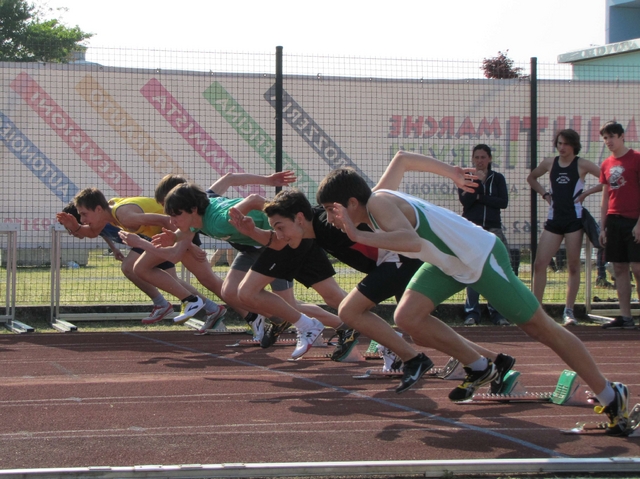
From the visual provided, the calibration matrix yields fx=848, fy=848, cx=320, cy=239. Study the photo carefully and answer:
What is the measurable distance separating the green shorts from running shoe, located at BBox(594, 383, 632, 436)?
24.8 inches

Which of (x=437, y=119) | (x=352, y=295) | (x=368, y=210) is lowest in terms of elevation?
(x=352, y=295)

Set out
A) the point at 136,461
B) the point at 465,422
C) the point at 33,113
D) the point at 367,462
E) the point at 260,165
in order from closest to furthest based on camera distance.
Answer: 1. the point at 367,462
2. the point at 136,461
3. the point at 465,422
4. the point at 260,165
5. the point at 33,113

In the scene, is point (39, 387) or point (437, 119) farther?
point (437, 119)

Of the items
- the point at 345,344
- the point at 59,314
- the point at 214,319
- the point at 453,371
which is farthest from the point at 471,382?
the point at 59,314

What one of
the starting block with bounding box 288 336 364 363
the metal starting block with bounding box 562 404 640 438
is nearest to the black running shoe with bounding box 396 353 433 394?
the metal starting block with bounding box 562 404 640 438

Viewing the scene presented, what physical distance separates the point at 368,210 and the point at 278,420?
1376 mm

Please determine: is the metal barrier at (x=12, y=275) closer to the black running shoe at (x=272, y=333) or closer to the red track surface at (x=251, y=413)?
the red track surface at (x=251, y=413)

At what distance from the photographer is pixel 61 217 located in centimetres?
906

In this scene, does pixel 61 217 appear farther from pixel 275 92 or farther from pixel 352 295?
pixel 352 295

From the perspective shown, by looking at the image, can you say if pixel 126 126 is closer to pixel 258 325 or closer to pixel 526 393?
pixel 258 325

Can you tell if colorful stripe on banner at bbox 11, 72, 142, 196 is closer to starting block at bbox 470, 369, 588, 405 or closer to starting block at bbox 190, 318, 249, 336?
starting block at bbox 190, 318, 249, 336

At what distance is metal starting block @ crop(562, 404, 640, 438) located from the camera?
4.68m

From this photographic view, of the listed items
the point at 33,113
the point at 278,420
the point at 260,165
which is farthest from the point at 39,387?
the point at 33,113

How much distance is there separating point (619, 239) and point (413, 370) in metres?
5.02
